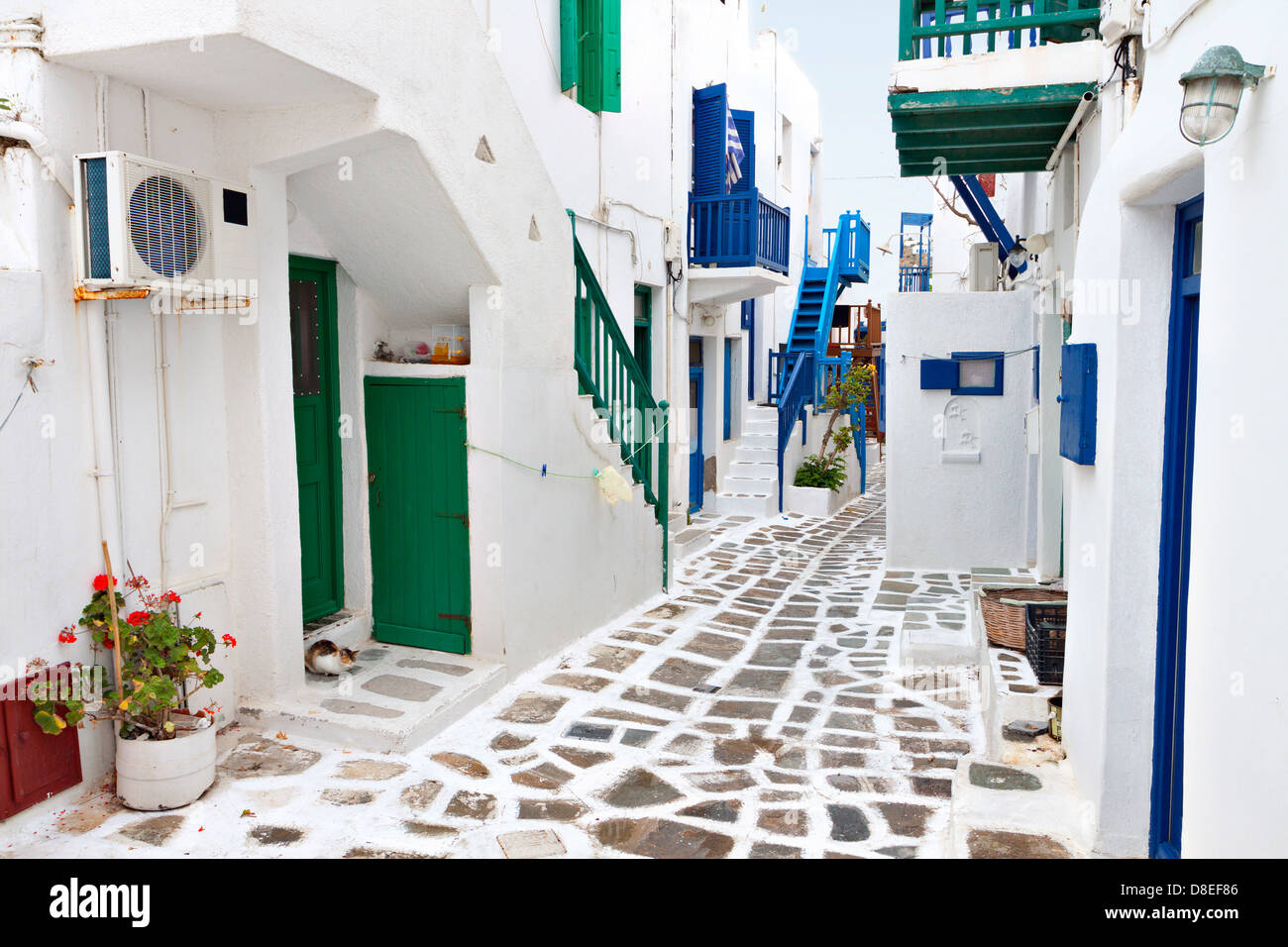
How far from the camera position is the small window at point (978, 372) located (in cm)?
1012

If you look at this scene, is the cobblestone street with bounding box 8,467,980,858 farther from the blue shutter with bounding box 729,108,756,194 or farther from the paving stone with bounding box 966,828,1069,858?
the blue shutter with bounding box 729,108,756,194

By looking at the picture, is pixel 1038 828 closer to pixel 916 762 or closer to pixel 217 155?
pixel 916 762

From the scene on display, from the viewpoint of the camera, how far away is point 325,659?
6.03 metres

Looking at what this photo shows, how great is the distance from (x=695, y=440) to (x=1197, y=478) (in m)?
11.0

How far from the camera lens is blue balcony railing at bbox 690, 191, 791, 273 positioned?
508 inches

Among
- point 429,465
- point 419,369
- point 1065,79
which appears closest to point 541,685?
point 429,465

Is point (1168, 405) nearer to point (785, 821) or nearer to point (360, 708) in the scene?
point (785, 821)

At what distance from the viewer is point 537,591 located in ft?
22.7

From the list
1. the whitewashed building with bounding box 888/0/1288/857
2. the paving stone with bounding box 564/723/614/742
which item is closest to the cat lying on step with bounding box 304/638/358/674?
the paving stone with bounding box 564/723/614/742

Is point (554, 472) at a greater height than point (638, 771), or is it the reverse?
point (554, 472)

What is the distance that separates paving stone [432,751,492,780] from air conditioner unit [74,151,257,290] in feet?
8.84

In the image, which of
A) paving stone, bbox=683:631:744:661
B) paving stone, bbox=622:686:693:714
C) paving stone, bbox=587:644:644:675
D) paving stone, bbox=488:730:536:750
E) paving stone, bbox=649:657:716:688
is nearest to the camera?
paving stone, bbox=488:730:536:750

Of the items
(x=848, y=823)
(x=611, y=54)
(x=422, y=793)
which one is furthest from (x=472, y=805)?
(x=611, y=54)

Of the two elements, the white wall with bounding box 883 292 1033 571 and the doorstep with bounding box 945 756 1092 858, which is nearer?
the doorstep with bounding box 945 756 1092 858
